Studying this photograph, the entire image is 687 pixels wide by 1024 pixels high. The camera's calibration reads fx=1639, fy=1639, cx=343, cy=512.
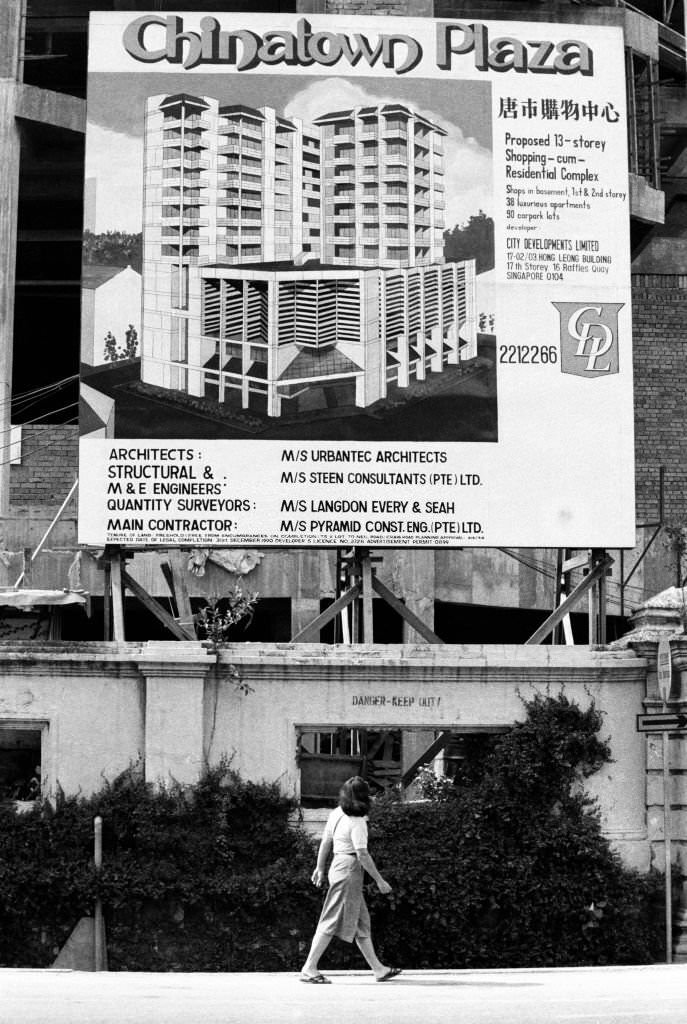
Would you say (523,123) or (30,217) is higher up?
(30,217)

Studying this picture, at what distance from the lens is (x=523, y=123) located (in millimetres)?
20375

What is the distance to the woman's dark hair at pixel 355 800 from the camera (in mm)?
13195

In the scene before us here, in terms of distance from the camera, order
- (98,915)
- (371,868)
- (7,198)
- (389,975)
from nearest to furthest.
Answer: (371,868) → (389,975) → (98,915) → (7,198)

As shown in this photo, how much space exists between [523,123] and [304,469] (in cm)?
518

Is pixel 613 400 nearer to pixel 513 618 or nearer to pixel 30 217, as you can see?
pixel 513 618

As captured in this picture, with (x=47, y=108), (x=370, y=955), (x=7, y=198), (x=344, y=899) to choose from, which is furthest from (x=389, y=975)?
(x=47, y=108)

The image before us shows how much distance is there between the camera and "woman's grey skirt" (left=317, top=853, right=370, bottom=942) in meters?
13.1

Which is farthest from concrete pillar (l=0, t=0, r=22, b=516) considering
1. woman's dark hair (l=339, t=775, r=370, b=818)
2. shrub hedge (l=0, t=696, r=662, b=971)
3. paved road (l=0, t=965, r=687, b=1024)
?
woman's dark hair (l=339, t=775, r=370, b=818)

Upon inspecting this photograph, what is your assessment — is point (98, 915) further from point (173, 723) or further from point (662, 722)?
point (662, 722)

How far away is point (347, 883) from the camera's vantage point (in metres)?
13.1

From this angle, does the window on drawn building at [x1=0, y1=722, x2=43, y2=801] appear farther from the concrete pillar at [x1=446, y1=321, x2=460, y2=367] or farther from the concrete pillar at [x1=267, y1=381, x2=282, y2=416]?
the concrete pillar at [x1=446, y1=321, x2=460, y2=367]

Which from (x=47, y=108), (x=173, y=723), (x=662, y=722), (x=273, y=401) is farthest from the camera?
(x=47, y=108)

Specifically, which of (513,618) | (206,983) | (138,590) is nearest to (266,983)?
(206,983)

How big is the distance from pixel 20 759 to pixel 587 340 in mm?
8338
